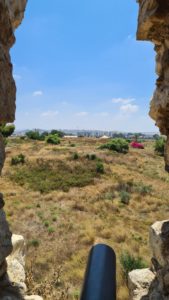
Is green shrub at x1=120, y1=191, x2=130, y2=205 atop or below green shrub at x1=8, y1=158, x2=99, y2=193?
below

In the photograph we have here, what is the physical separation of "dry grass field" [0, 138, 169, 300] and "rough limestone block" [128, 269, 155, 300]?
1962 millimetres

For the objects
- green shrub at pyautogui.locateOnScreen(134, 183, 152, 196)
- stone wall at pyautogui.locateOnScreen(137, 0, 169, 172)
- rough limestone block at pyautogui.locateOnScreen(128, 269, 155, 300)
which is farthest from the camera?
green shrub at pyautogui.locateOnScreen(134, 183, 152, 196)

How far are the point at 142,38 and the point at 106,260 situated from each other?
788cm

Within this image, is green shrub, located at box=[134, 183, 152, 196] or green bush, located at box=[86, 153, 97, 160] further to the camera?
green bush, located at box=[86, 153, 97, 160]

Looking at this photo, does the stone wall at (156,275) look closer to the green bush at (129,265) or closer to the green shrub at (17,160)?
the green bush at (129,265)

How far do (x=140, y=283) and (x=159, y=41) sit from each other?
7.26 meters

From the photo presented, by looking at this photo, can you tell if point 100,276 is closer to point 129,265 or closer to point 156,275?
point 156,275

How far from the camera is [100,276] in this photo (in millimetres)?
1524

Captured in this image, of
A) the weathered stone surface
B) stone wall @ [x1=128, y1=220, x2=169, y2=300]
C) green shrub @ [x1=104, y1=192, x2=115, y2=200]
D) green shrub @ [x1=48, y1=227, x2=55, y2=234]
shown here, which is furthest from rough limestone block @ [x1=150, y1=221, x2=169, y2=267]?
green shrub @ [x1=104, y1=192, x2=115, y2=200]

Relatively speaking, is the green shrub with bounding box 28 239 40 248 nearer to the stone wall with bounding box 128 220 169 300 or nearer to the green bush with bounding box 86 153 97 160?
the stone wall with bounding box 128 220 169 300

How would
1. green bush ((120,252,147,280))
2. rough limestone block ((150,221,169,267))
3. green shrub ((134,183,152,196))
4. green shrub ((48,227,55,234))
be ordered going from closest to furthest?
rough limestone block ((150,221,169,267)), green bush ((120,252,147,280)), green shrub ((48,227,55,234)), green shrub ((134,183,152,196))

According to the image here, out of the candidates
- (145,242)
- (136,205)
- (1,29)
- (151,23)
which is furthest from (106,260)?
(136,205)

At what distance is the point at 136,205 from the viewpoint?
80.1 feet

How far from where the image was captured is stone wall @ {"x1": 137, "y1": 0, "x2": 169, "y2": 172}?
745cm
